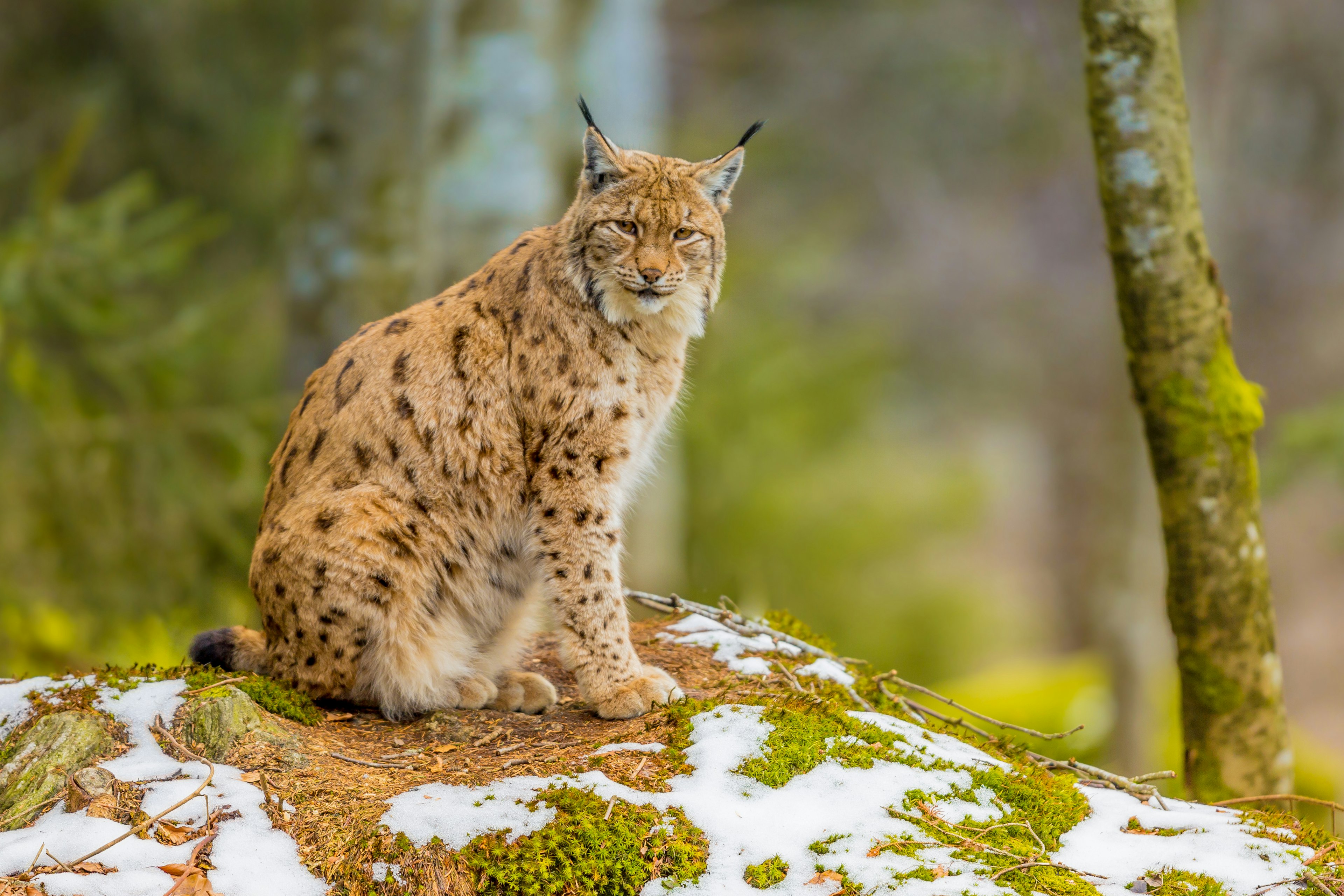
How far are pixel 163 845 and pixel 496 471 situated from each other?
158cm

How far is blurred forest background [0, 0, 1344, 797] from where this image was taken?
671 centimetres

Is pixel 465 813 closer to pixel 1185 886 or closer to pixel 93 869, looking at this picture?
pixel 93 869

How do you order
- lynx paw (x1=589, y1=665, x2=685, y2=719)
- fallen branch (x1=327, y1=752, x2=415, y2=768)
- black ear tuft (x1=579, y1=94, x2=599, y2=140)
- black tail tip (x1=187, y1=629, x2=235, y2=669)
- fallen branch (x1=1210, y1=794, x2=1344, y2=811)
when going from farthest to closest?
black tail tip (x1=187, y1=629, x2=235, y2=669) < black ear tuft (x1=579, y1=94, x2=599, y2=140) < lynx paw (x1=589, y1=665, x2=685, y2=719) < fallen branch (x1=327, y1=752, x2=415, y2=768) < fallen branch (x1=1210, y1=794, x2=1344, y2=811)

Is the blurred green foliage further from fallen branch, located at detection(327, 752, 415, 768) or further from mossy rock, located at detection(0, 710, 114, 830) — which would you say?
fallen branch, located at detection(327, 752, 415, 768)

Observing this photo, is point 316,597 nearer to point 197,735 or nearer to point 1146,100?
point 197,735

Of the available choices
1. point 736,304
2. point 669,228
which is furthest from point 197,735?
point 736,304

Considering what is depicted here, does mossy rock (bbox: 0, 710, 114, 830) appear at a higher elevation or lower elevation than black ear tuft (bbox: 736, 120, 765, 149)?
lower

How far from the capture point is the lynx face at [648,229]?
12.8ft

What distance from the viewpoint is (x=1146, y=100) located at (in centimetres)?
425

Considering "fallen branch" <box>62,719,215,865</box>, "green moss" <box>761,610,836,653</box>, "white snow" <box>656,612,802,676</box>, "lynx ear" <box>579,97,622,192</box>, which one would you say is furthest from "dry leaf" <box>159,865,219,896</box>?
"lynx ear" <box>579,97,622,192</box>

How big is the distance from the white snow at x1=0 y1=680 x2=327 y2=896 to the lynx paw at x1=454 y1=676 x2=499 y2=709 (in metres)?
0.85

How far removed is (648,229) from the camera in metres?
3.93

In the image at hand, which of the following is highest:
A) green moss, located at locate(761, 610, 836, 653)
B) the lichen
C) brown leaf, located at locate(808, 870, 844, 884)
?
green moss, located at locate(761, 610, 836, 653)

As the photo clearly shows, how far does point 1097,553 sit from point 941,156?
11.1m
